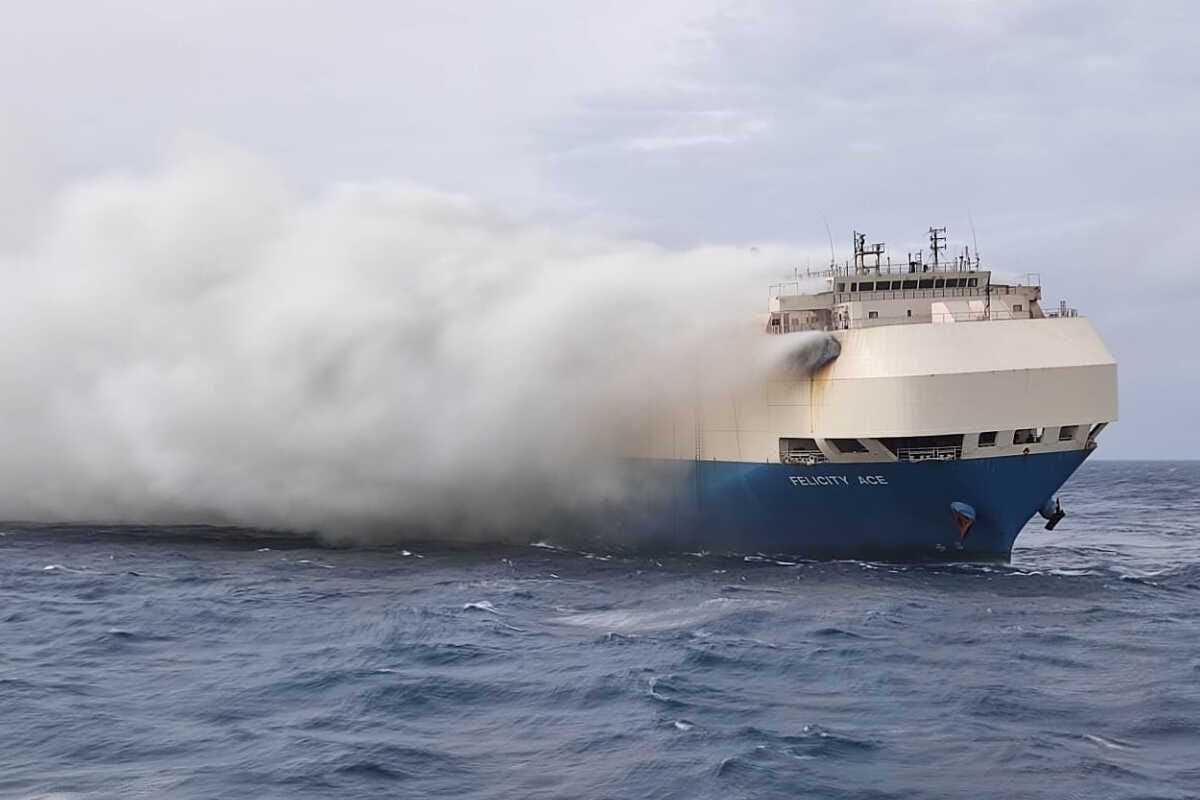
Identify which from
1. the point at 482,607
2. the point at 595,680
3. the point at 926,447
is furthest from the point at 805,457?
the point at 595,680

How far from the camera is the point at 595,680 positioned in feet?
93.7

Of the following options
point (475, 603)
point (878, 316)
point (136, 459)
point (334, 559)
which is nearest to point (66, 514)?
point (136, 459)

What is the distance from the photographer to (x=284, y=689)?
2786 cm

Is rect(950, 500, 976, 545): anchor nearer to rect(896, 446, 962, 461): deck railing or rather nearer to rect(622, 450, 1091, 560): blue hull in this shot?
rect(622, 450, 1091, 560): blue hull

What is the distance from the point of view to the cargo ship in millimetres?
45719

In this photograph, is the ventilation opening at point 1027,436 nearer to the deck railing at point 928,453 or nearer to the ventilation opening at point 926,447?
the ventilation opening at point 926,447

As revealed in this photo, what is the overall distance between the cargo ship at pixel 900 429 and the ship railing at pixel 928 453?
5cm

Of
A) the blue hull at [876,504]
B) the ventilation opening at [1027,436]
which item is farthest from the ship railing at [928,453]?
the ventilation opening at [1027,436]

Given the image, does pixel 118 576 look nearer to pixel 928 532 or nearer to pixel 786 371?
pixel 786 371

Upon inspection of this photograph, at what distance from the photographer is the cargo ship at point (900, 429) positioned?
45719 mm

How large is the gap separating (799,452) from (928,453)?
202 inches

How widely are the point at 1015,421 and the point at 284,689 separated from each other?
28.3 meters

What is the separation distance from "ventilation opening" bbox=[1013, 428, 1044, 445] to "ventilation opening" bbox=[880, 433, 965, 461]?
7.55ft

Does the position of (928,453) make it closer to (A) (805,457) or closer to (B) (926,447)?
(B) (926,447)
